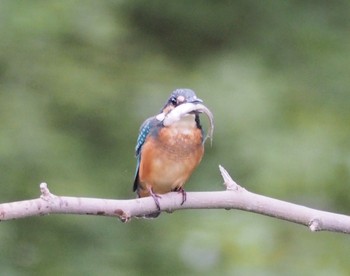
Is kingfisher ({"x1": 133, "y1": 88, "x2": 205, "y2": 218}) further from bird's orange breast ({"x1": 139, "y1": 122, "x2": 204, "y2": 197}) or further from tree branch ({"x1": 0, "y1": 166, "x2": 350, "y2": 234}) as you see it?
tree branch ({"x1": 0, "y1": 166, "x2": 350, "y2": 234})

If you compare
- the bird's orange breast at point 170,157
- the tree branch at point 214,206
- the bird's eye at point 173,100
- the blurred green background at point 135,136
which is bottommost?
the tree branch at point 214,206

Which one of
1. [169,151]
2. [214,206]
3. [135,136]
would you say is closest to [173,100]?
[169,151]

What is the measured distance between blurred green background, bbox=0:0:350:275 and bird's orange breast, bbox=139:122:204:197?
1199 mm

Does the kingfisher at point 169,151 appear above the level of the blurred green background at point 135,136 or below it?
below

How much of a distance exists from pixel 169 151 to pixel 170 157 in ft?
0.07

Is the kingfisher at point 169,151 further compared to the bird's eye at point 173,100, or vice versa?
the kingfisher at point 169,151

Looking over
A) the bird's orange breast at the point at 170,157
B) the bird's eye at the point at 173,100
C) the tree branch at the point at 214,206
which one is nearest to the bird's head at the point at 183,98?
the bird's eye at the point at 173,100

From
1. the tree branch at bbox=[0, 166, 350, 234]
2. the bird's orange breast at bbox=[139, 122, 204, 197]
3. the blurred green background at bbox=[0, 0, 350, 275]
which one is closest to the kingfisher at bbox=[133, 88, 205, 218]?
the bird's orange breast at bbox=[139, 122, 204, 197]

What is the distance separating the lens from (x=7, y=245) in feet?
15.1

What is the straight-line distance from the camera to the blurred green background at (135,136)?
474 centimetres

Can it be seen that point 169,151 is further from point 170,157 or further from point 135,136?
point 135,136

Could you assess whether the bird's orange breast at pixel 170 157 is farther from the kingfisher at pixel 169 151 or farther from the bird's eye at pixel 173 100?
the bird's eye at pixel 173 100

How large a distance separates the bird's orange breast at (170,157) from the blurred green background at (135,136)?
1199 millimetres

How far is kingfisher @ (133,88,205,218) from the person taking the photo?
3359mm
